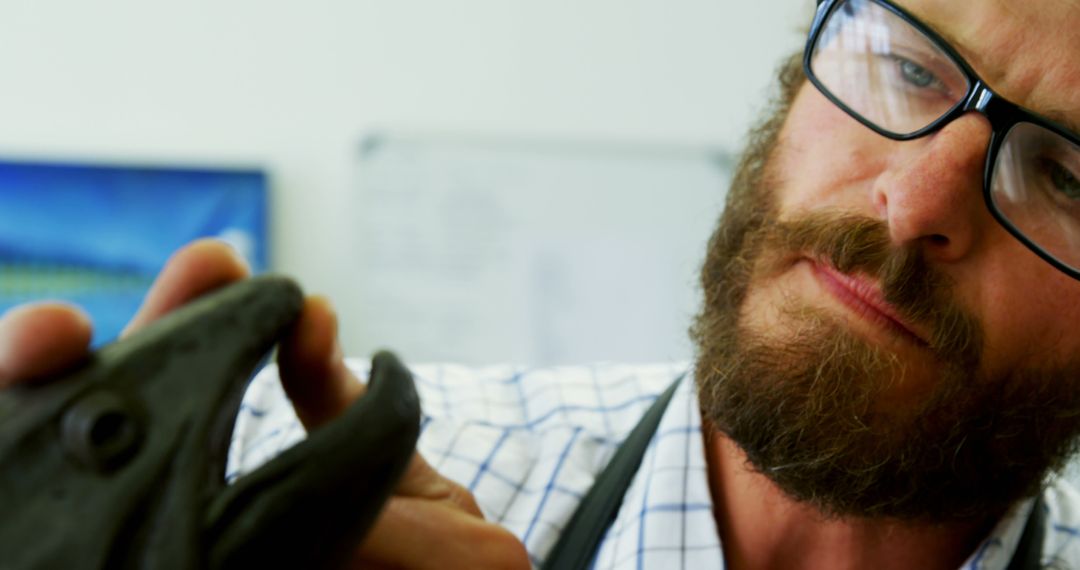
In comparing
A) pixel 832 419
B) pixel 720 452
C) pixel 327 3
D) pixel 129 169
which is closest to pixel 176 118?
pixel 129 169

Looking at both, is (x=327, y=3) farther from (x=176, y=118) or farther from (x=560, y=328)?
(x=560, y=328)

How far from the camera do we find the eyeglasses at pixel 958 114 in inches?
25.3

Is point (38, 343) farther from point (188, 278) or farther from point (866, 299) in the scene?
point (866, 299)

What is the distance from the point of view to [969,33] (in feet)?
2.18

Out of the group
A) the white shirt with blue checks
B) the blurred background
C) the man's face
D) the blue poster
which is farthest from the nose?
the blue poster

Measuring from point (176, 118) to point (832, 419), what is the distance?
1.37m

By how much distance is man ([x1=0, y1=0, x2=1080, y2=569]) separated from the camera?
64 centimetres

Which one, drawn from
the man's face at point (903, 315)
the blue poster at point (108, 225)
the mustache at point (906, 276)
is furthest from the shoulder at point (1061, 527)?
the blue poster at point (108, 225)

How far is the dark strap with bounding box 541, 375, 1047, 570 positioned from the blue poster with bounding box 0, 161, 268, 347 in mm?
1017

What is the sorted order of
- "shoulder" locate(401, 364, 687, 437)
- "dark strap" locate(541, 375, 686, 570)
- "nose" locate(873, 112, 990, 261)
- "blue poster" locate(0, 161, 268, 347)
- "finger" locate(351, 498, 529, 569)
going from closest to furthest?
"finger" locate(351, 498, 529, 569) < "nose" locate(873, 112, 990, 261) < "dark strap" locate(541, 375, 686, 570) < "shoulder" locate(401, 364, 687, 437) < "blue poster" locate(0, 161, 268, 347)

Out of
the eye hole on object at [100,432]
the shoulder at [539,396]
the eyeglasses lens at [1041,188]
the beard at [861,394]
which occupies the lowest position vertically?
the shoulder at [539,396]

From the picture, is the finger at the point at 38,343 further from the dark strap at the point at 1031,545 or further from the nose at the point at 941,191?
the dark strap at the point at 1031,545

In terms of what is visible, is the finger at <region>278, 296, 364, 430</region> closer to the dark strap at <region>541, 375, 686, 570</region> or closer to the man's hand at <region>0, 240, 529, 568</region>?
the man's hand at <region>0, 240, 529, 568</region>

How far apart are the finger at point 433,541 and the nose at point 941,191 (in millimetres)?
329
